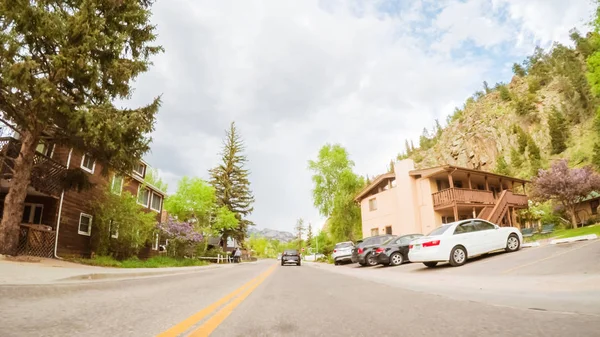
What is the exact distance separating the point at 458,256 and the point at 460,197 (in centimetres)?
1415

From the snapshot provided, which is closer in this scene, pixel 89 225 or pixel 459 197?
pixel 89 225

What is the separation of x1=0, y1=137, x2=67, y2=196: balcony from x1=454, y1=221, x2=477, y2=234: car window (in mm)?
18451

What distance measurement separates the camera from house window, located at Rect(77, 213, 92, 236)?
19469mm

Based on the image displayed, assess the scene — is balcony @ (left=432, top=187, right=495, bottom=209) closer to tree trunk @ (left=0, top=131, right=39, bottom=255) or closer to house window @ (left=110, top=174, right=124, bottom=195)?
house window @ (left=110, top=174, right=124, bottom=195)

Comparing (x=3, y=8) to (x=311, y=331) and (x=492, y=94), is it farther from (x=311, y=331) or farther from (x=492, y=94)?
(x=492, y=94)

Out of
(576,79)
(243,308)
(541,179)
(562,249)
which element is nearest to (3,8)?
(243,308)

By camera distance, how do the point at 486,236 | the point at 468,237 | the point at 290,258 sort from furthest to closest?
the point at 290,258, the point at 486,236, the point at 468,237

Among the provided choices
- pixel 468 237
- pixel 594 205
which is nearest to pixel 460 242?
pixel 468 237

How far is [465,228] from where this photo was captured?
12430mm

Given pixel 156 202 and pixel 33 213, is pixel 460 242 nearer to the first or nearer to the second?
pixel 33 213

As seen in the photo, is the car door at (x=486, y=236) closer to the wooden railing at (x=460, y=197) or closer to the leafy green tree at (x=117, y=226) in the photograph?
the wooden railing at (x=460, y=197)

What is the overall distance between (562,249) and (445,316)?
38.8 feet

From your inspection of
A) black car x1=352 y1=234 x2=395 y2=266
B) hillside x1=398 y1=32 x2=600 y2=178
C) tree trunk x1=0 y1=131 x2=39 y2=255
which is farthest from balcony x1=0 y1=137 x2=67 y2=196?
hillside x1=398 y1=32 x2=600 y2=178

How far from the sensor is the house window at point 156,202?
31045mm
